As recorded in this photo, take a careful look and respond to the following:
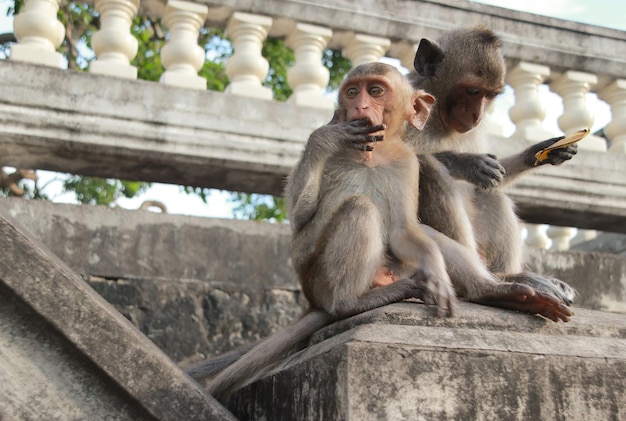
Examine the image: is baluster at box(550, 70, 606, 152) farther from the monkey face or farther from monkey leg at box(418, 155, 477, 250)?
monkey leg at box(418, 155, 477, 250)

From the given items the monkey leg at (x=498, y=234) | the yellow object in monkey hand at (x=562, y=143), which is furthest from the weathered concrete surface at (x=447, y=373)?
the yellow object in monkey hand at (x=562, y=143)

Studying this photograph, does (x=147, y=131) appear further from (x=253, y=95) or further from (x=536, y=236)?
(x=536, y=236)

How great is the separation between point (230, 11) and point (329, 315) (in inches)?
108

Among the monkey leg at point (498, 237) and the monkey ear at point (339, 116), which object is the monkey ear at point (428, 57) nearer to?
the monkey leg at point (498, 237)

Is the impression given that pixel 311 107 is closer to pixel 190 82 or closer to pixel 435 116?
pixel 190 82

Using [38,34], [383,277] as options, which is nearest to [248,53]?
[38,34]

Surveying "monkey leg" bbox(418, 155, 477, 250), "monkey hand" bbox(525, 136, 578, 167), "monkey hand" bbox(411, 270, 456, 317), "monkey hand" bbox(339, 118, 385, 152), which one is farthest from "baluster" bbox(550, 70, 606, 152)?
"monkey hand" bbox(411, 270, 456, 317)

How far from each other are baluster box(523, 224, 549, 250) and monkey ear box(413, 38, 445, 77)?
360 centimetres

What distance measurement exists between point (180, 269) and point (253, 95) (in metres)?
1.14

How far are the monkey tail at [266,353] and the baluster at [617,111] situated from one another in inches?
139

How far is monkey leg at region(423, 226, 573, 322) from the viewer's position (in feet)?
10.00

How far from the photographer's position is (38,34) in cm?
498

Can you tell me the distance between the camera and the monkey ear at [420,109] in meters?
3.67

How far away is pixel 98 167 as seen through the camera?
5188mm
